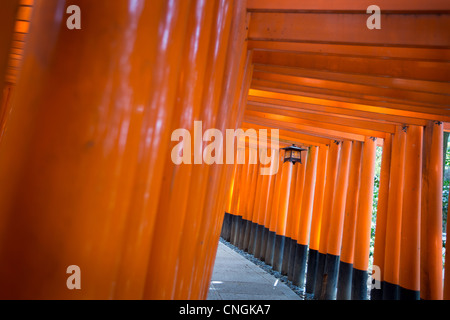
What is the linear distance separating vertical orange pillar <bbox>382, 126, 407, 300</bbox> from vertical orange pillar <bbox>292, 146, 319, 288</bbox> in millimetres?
3640

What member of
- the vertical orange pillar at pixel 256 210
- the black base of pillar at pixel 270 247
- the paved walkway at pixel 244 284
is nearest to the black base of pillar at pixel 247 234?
the vertical orange pillar at pixel 256 210

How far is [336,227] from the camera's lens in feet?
26.5

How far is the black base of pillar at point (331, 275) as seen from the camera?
8.14 meters

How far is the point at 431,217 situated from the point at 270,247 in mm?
7604

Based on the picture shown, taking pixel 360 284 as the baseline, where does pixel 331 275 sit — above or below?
below

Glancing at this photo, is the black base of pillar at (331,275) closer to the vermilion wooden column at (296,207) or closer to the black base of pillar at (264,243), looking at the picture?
the vermilion wooden column at (296,207)

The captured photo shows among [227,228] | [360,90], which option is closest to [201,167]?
[360,90]

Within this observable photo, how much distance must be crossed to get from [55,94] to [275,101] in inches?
249

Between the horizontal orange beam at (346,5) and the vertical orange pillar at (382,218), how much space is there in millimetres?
4148

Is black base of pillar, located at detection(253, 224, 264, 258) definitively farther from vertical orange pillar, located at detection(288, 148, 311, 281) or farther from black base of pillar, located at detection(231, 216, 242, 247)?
vertical orange pillar, located at detection(288, 148, 311, 281)

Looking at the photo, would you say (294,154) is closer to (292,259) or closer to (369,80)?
(292,259)

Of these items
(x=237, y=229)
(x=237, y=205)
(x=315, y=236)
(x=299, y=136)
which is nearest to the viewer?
(x=315, y=236)

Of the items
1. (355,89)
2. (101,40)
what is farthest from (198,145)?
(355,89)

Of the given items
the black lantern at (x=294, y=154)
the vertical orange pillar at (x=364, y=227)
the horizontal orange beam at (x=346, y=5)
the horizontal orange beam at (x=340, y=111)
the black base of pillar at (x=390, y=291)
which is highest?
the horizontal orange beam at (x=346, y=5)
